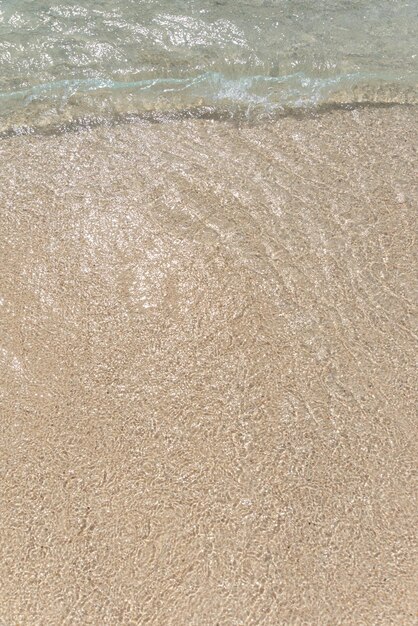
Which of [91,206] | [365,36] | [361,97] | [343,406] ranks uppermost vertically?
[365,36]

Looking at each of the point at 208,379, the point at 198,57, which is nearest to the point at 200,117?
the point at 198,57

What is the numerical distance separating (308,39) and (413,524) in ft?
11.5

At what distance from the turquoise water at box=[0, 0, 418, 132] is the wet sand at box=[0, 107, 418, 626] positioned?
398mm

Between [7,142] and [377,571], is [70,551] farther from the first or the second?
[7,142]

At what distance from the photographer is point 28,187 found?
339 centimetres

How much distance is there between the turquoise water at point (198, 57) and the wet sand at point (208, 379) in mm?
398

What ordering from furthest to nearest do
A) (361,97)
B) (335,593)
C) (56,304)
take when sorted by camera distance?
(361,97) < (56,304) < (335,593)

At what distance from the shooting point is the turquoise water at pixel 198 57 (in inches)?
157

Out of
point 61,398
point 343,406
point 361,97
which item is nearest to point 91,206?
point 61,398

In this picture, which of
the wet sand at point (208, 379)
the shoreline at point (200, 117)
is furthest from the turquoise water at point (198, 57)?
the wet sand at point (208, 379)

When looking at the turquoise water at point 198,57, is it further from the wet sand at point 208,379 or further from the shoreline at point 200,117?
the wet sand at point 208,379

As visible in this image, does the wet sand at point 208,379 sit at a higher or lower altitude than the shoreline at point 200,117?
lower

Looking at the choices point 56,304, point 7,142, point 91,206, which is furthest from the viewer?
point 7,142

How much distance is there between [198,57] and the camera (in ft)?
13.9
